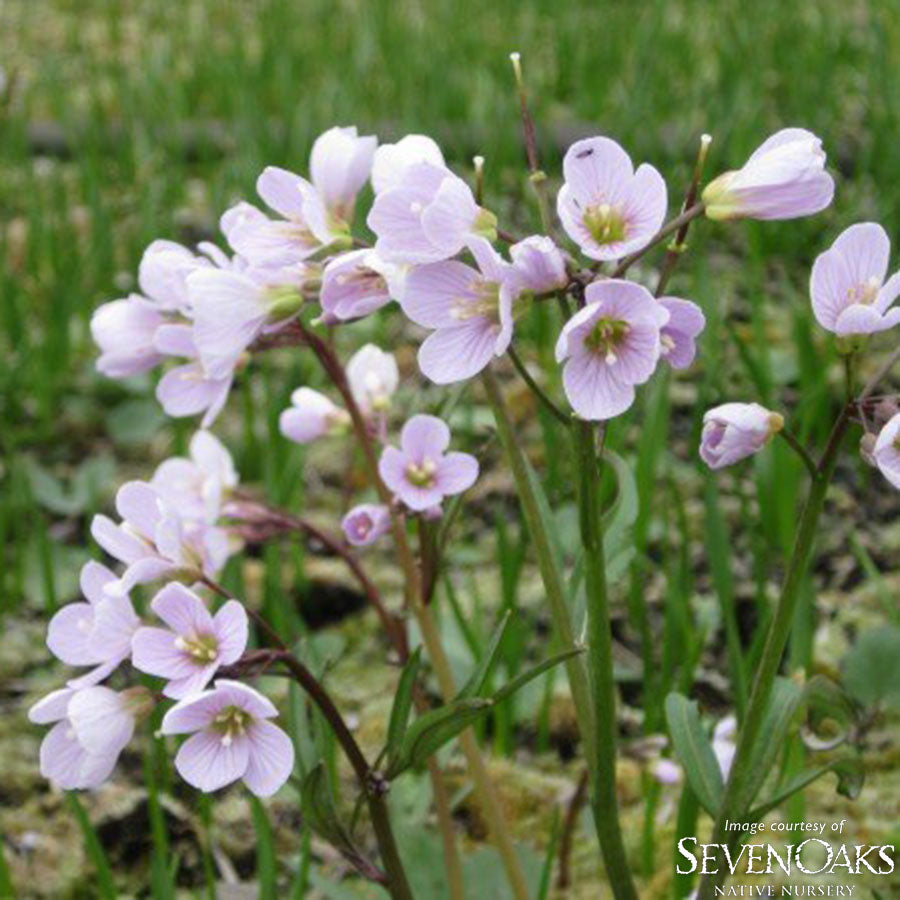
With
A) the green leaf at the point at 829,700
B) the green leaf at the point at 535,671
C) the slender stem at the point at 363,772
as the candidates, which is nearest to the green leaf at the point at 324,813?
the slender stem at the point at 363,772

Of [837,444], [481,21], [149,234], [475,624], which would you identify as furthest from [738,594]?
[481,21]

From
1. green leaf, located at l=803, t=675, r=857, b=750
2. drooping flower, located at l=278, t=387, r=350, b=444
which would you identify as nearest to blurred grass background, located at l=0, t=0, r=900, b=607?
drooping flower, located at l=278, t=387, r=350, b=444

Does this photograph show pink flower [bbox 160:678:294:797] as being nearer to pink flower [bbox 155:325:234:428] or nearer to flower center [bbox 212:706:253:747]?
flower center [bbox 212:706:253:747]

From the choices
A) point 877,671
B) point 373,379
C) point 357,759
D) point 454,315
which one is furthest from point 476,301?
point 877,671

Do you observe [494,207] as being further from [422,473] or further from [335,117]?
[422,473]

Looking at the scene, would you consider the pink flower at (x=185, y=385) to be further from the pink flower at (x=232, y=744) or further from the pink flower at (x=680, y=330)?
the pink flower at (x=680, y=330)

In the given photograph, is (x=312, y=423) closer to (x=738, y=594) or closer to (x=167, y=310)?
(x=167, y=310)
